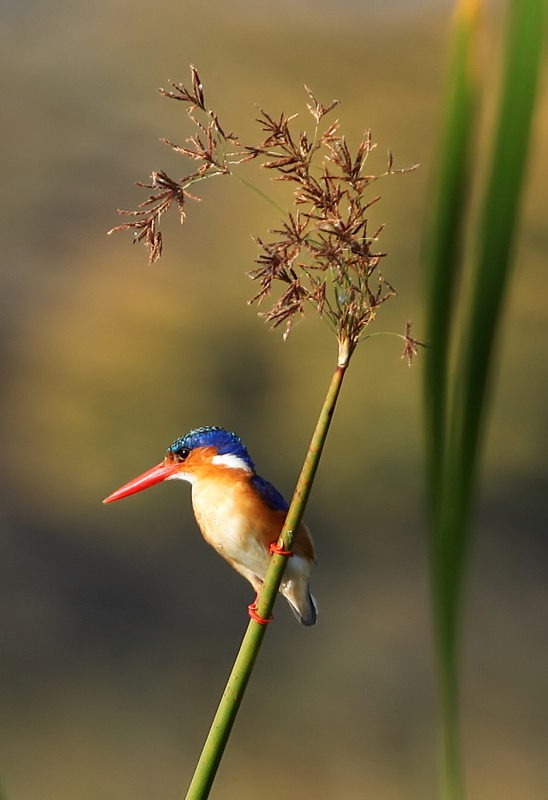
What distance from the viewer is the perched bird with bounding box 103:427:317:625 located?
1.21 ft

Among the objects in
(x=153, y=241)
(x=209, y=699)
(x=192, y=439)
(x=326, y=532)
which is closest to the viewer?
(x=153, y=241)

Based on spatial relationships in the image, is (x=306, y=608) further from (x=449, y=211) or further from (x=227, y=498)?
(x=449, y=211)

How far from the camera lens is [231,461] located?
1.24 ft

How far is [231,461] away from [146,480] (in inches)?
1.7

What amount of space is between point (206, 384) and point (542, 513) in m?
0.96

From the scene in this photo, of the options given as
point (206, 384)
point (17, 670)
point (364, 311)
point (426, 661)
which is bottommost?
point (17, 670)

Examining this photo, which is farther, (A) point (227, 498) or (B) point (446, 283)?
(A) point (227, 498)

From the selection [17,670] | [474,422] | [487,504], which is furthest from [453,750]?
[487,504]

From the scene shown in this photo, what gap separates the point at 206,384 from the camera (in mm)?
2244

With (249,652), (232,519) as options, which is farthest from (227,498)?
(249,652)

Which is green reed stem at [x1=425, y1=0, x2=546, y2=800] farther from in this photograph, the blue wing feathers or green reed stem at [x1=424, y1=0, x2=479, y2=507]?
the blue wing feathers

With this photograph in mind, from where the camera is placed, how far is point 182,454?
1.26 ft

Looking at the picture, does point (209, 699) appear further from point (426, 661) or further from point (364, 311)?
point (364, 311)

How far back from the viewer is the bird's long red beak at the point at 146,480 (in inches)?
13.4
